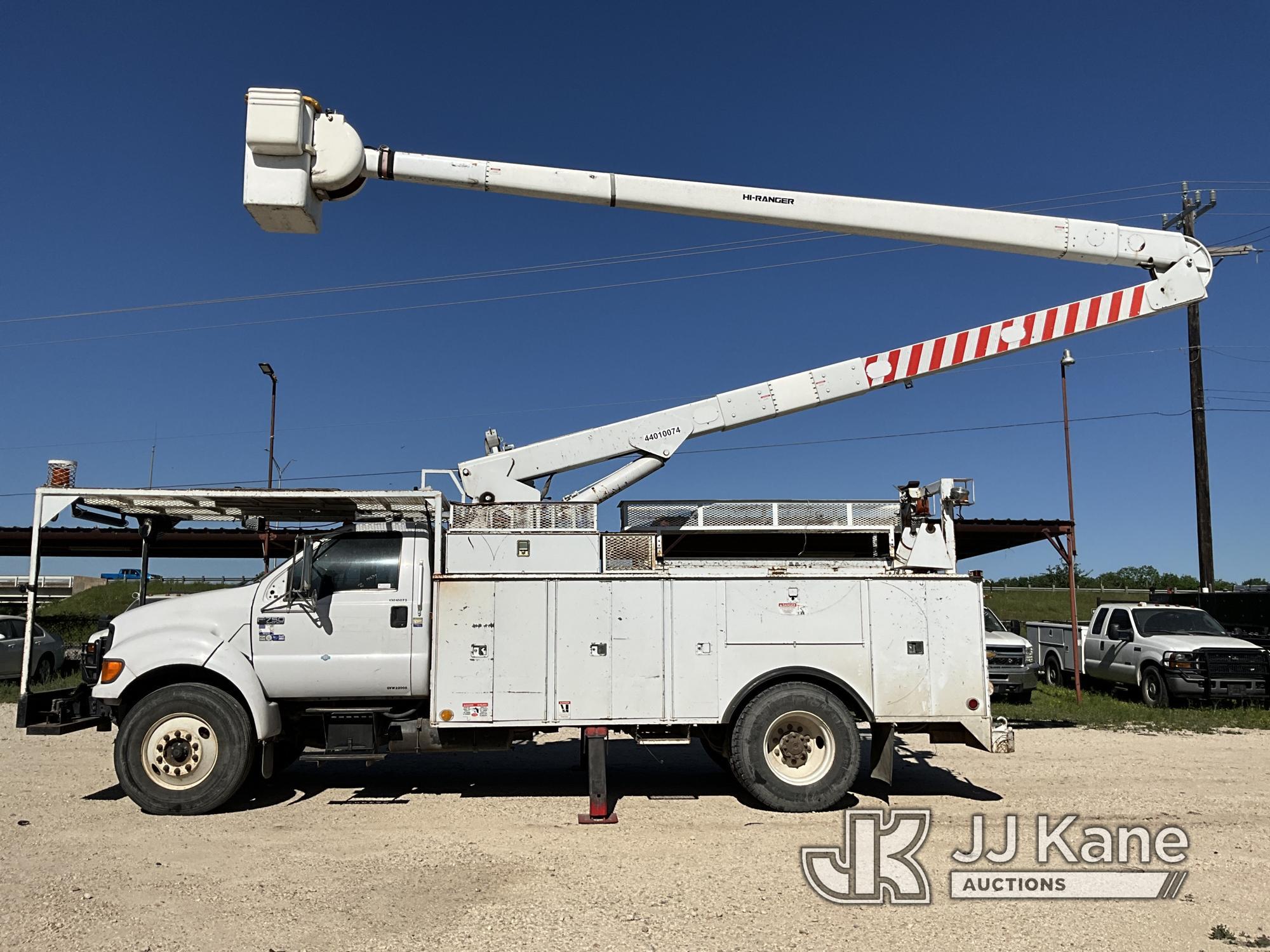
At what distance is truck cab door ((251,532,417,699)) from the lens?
8219 mm

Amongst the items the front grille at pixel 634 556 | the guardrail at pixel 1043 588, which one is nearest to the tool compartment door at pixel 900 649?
the front grille at pixel 634 556

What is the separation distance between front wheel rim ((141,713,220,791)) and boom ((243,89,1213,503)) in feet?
11.0

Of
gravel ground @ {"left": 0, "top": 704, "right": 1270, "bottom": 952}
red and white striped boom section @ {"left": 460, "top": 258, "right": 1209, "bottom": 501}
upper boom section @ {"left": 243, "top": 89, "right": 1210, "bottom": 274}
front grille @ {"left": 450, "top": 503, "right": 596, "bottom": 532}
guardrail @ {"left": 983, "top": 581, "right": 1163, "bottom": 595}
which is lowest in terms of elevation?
gravel ground @ {"left": 0, "top": 704, "right": 1270, "bottom": 952}

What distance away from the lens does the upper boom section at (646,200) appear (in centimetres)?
844

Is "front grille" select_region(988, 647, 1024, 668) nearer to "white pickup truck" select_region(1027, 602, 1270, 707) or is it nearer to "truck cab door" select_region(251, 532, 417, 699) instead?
"white pickup truck" select_region(1027, 602, 1270, 707)

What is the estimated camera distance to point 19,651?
18.7 meters

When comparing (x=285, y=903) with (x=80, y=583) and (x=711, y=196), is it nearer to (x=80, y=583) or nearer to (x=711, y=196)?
(x=711, y=196)

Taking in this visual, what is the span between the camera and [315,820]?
786cm

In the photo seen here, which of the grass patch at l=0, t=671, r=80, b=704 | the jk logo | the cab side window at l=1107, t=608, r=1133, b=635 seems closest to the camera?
the jk logo

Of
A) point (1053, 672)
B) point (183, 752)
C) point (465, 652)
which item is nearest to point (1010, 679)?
point (1053, 672)

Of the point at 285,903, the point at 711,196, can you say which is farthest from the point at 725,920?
the point at 711,196

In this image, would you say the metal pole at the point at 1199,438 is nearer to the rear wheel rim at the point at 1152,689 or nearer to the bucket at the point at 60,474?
the rear wheel rim at the point at 1152,689

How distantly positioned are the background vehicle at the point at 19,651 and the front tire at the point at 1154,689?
20.7 metres

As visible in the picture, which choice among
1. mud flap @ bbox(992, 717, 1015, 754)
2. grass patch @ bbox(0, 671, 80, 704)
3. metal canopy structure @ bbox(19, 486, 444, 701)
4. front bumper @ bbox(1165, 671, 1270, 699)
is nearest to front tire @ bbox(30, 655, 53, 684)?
grass patch @ bbox(0, 671, 80, 704)
